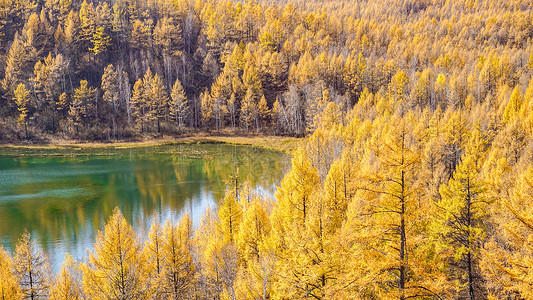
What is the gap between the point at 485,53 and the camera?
468 ft

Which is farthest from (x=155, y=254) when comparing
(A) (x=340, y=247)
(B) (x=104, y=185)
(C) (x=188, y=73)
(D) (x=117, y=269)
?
(C) (x=188, y=73)

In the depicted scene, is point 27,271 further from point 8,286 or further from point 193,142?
point 193,142

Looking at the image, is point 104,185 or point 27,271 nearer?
point 27,271

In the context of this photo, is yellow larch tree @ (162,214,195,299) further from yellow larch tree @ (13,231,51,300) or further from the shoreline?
the shoreline

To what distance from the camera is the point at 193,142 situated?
104938 mm

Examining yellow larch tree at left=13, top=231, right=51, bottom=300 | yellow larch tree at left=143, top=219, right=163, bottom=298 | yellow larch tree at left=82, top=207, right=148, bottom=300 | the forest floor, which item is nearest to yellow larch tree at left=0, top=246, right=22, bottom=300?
yellow larch tree at left=13, top=231, right=51, bottom=300

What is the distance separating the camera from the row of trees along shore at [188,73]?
10275 cm

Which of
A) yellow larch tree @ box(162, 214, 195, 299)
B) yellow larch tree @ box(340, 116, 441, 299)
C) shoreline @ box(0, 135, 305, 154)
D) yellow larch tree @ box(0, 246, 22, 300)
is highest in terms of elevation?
yellow larch tree @ box(340, 116, 441, 299)

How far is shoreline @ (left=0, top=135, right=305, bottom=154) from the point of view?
9356 cm

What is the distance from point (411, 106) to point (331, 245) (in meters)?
87.9

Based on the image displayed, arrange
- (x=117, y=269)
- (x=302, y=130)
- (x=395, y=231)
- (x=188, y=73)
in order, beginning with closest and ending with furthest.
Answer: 1. (x=395, y=231)
2. (x=117, y=269)
3. (x=302, y=130)
4. (x=188, y=73)

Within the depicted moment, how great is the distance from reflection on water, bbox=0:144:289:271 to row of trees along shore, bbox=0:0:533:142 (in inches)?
711

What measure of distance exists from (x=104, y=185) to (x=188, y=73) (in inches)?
2892

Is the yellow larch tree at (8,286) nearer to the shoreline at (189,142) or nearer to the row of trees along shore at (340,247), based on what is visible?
the row of trees along shore at (340,247)
